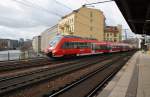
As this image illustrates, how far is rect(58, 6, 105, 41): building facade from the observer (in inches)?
3419

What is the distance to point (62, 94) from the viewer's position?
12000mm

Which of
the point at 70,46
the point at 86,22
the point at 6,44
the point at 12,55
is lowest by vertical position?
the point at 12,55

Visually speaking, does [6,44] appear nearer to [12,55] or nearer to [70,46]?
[12,55]

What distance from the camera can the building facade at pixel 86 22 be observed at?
86.8 m

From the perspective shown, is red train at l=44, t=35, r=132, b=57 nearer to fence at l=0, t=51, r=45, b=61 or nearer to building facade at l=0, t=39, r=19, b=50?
fence at l=0, t=51, r=45, b=61

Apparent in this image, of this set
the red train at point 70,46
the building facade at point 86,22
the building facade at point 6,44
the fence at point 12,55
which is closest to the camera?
the red train at point 70,46

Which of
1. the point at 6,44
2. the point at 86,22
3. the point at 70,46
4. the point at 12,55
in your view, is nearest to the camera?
the point at 70,46

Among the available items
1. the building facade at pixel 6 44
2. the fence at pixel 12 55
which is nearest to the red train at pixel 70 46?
the fence at pixel 12 55

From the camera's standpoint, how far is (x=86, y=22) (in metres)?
94.4

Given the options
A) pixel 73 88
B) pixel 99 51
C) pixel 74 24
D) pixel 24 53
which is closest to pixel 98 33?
Result: pixel 74 24

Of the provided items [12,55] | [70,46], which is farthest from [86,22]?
[70,46]

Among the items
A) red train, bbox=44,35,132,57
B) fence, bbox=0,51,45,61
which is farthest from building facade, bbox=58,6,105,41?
fence, bbox=0,51,45,61

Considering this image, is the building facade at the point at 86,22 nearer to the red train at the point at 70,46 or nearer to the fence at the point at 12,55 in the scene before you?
the red train at the point at 70,46

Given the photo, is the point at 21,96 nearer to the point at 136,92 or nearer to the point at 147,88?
the point at 136,92
